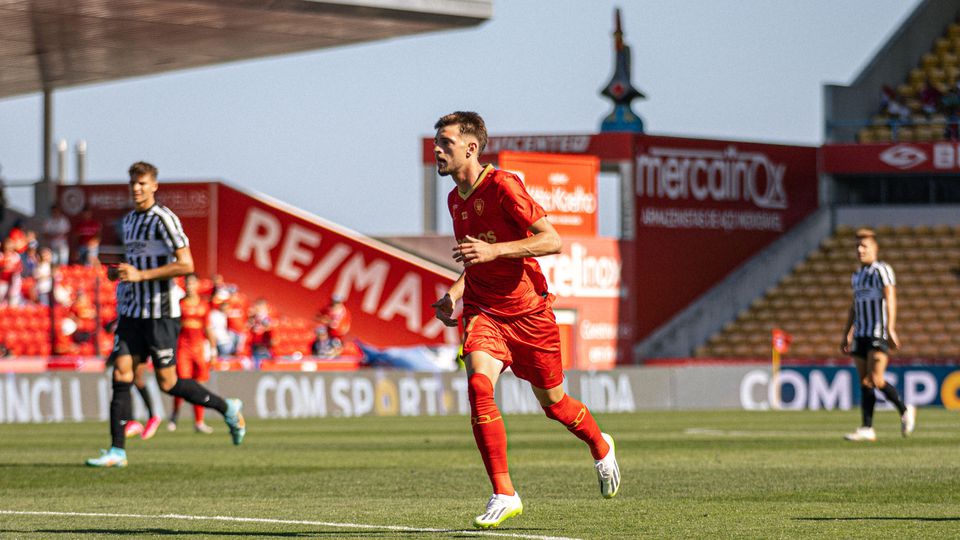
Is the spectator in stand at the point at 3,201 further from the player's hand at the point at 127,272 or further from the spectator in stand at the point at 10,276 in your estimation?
the player's hand at the point at 127,272

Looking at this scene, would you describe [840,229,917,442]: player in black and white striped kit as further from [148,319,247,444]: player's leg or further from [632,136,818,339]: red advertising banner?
[632,136,818,339]: red advertising banner

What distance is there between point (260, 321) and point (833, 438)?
60.3 ft

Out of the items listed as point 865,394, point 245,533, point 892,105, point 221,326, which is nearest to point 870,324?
point 865,394

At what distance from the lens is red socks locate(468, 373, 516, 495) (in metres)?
8.52

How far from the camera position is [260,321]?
34625 millimetres

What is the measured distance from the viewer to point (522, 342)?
8891mm

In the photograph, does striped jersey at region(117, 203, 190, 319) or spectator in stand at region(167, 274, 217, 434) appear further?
spectator in stand at region(167, 274, 217, 434)

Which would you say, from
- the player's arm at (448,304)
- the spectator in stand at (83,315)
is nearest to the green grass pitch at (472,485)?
the player's arm at (448,304)

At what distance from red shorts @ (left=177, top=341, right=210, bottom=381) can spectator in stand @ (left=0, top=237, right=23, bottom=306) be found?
14.5m

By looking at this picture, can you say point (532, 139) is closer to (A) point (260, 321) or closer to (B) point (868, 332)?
(A) point (260, 321)

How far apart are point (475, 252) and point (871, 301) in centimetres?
909

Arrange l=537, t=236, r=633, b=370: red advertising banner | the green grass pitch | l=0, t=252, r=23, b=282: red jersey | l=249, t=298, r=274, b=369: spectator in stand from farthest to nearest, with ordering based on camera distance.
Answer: l=537, t=236, r=633, b=370: red advertising banner < l=249, t=298, r=274, b=369: spectator in stand < l=0, t=252, r=23, b=282: red jersey < the green grass pitch

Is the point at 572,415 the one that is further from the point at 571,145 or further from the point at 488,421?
the point at 571,145

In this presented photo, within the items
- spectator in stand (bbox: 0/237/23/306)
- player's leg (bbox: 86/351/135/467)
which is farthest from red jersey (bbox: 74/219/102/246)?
player's leg (bbox: 86/351/135/467)
